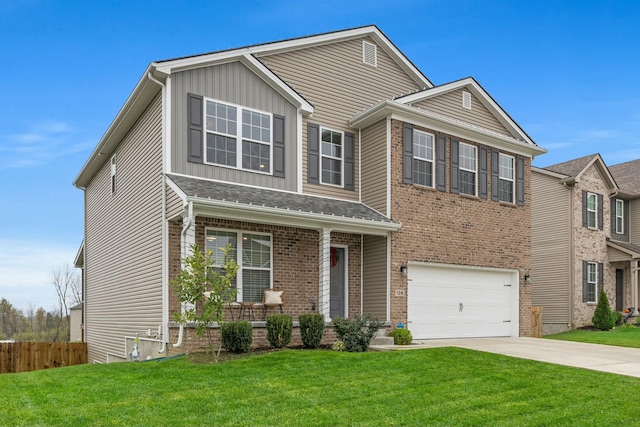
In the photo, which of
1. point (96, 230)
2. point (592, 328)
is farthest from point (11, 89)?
point (592, 328)

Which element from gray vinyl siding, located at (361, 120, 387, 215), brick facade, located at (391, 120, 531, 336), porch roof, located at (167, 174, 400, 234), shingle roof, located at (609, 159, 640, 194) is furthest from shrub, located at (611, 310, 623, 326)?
porch roof, located at (167, 174, 400, 234)

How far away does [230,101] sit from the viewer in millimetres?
13008

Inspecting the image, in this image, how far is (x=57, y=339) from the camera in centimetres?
4212

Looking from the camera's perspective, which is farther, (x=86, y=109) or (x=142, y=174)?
(x=86, y=109)

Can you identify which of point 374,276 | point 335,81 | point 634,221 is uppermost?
point 335,81

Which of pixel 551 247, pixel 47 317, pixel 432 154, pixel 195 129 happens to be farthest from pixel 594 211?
pixel 47 317

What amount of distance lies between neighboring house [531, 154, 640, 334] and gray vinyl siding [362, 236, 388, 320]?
10.9m

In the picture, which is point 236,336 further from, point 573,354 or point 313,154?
point 573,354

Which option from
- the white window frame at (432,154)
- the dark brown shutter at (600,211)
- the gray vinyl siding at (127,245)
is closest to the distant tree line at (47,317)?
the gray vinyl siding at (127,245)

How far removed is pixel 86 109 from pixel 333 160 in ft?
78.5

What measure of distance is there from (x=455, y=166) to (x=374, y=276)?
158 inches

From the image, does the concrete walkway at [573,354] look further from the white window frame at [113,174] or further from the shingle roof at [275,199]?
the white window frame at [113,174]

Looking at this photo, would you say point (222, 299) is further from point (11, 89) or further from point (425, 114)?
point (11, 89)

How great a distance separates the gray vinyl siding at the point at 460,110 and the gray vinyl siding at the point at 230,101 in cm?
400
